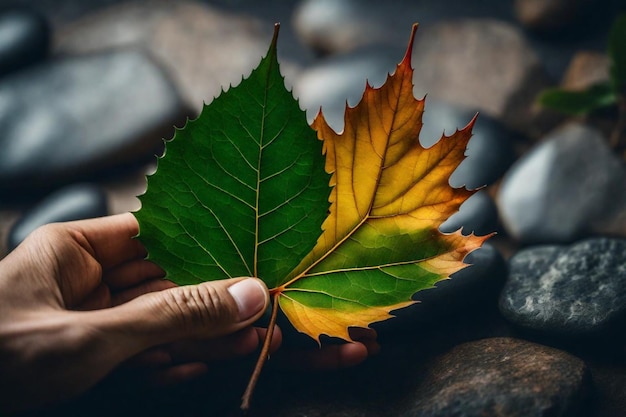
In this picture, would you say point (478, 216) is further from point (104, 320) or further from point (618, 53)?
point (104, 320)

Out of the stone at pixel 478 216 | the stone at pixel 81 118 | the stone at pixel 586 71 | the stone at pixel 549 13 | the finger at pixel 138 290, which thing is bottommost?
the stone at pixel 478 216

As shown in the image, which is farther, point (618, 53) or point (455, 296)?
point (618, 53)

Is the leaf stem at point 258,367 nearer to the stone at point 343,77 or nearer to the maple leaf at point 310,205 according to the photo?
the maple leaf at point 310,205

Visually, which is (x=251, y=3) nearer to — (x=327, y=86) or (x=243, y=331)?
(x=327, y=86)

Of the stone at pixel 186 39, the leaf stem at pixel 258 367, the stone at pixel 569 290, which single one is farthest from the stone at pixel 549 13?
the leaf stem at pixel 258 367

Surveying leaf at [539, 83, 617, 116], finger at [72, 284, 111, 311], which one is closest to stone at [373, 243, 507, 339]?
finger at [72, 284, 111, 311]

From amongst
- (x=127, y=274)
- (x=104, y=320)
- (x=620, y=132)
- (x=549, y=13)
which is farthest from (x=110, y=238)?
(x=549, y=13)
